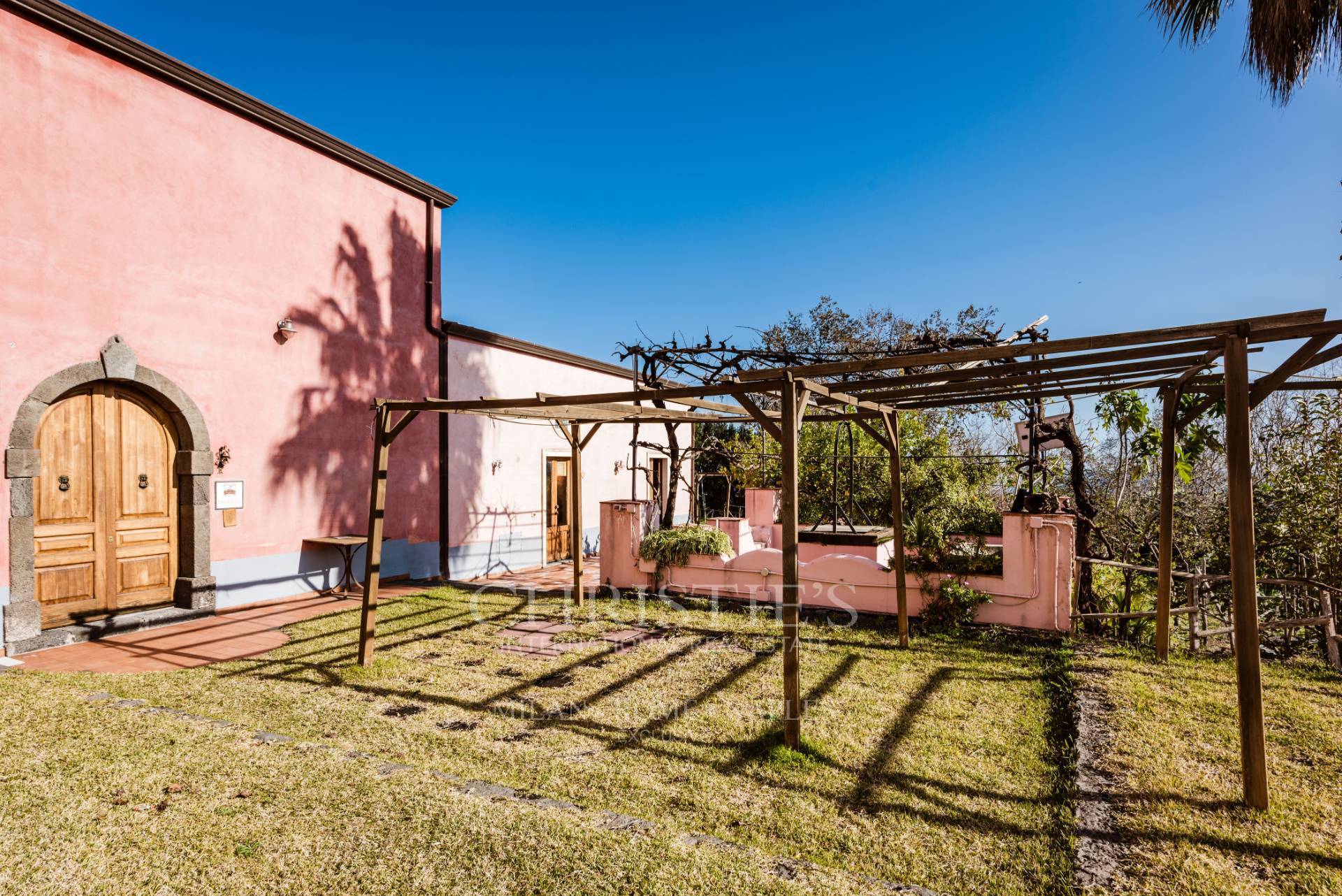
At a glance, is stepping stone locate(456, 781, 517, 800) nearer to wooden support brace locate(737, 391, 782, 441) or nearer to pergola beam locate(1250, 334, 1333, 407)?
wooden support brace locate(737, 391, 782, 441)

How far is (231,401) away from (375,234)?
3.33 meters

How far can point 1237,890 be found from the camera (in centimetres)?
258

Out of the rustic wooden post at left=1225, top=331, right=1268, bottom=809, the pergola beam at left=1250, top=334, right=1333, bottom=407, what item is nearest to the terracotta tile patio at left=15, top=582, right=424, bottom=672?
the rustic wooden post at left=1225, top=331, right=1268, bottom=809

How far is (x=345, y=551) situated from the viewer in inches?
357

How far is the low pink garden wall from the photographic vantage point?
673 cm

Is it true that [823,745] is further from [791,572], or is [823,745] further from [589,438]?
[589,438]

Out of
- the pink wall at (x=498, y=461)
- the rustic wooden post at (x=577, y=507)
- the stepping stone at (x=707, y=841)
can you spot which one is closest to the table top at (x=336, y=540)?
the pink wall at (x=498, y=461)

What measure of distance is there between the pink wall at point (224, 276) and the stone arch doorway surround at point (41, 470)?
115 mm

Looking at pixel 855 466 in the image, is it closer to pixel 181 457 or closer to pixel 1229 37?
pixel 1229 37

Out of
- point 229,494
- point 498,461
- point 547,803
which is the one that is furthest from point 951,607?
point 229,494

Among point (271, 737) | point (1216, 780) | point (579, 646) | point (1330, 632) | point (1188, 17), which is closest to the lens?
point (1216, 780)

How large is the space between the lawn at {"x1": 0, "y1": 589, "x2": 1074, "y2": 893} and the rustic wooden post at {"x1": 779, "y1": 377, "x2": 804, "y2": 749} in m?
0.21

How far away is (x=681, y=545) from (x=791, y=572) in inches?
197

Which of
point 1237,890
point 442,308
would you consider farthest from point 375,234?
point 1237,890
